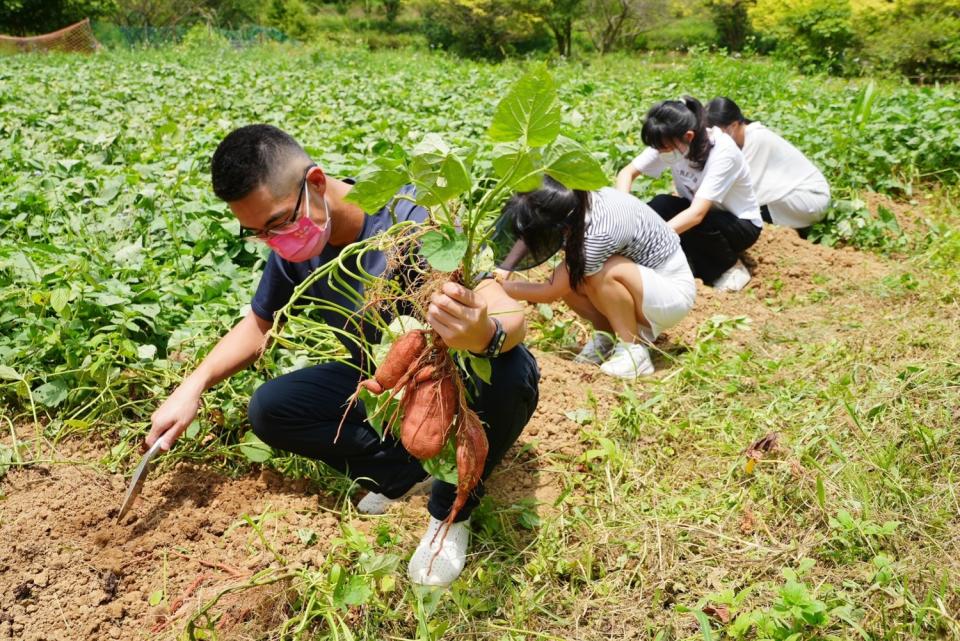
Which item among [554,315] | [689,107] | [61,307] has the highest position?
[689,107]

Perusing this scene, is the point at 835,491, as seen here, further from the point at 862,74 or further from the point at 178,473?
the point at 862,74

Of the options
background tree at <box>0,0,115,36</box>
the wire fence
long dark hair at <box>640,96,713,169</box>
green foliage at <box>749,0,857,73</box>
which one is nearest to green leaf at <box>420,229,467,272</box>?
long dark hair at <box>640,96,713,169</box>

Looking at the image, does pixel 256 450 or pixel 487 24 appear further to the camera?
pixel 487 24

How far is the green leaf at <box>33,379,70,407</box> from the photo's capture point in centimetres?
215

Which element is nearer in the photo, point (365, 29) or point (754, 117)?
point (754, 117)

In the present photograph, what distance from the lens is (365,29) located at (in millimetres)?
29688

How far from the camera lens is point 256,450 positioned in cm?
209

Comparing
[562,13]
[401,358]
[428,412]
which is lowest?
[562,13]

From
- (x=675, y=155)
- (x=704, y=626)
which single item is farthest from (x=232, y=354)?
(x=675, y=155)

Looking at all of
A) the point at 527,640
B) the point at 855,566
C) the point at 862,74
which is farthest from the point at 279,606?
the point at 862,74

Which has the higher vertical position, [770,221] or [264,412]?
[264,412]

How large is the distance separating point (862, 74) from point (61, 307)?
49.1 ft

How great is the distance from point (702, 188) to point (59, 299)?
8.54 ft

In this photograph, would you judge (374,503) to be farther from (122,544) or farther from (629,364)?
(629,364)
